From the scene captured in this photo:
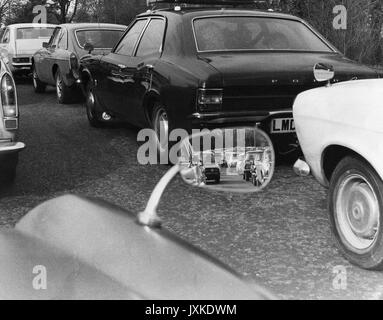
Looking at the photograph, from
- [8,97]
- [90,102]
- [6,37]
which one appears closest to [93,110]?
[90,102]

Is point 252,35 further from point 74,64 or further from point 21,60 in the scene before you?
point 21,60

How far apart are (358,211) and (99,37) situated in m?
8.15

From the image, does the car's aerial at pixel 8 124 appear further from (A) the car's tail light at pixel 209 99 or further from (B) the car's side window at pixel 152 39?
(B) the car's side window at pixel 152 39

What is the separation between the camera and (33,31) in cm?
1634

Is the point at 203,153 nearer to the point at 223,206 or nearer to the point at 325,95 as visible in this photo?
the point at 325,95

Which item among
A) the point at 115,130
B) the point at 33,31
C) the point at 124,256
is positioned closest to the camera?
the point at 124,256

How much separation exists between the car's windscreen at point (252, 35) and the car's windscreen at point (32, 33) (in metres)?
11.4

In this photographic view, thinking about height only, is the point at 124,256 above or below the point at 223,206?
above

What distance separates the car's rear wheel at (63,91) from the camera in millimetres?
10867

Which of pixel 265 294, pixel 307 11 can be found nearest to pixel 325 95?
pixel 265 294

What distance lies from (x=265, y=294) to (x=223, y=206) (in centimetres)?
338

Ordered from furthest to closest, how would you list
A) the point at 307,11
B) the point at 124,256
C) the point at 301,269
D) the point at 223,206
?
the point at 307,11, the point at 223,206, the point at 301,269, the point at 124,256

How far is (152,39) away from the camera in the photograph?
→ 6.43 metres

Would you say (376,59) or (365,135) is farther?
(376,59)
